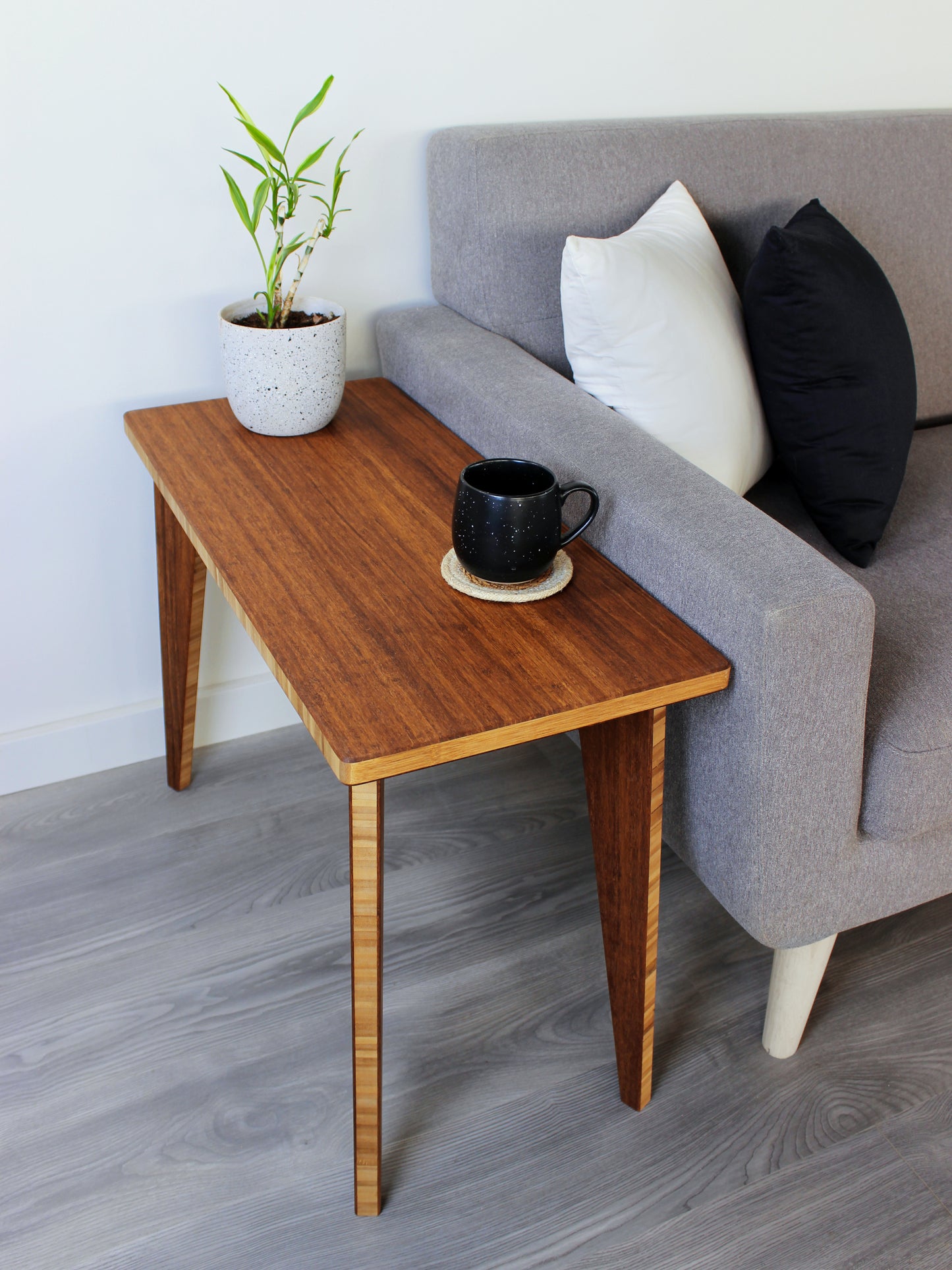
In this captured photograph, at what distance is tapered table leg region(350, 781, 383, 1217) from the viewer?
80 centimetres

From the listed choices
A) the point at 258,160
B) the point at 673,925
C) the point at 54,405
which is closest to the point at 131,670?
the point at 54,405

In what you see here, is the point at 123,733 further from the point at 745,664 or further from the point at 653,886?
the point at 745,664

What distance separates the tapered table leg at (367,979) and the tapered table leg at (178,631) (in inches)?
23.5

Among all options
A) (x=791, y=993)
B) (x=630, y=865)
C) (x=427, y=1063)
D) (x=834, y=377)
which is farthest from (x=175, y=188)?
(x=791, y=993)

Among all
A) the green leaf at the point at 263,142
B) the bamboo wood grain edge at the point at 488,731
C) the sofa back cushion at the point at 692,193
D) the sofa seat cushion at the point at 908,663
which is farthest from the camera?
the sofa back cushion at the point at 692,193

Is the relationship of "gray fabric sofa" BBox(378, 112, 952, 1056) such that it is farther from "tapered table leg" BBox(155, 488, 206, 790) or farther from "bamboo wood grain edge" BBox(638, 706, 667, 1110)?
"tapered table leg" BBox(155, 488, 206, 790)

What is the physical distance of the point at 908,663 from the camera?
104 cm

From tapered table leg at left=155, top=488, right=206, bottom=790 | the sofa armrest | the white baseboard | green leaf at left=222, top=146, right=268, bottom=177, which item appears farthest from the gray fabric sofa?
the white baseboard

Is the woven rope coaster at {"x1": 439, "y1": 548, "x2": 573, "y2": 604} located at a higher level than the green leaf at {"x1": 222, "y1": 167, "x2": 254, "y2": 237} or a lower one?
lower

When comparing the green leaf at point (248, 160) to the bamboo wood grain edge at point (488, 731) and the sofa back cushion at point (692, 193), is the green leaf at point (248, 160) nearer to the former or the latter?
the sofa back cushion at point (692, 193)

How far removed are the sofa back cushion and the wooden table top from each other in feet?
0.90

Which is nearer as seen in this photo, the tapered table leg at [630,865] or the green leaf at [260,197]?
the tapered table leg at [630,865]

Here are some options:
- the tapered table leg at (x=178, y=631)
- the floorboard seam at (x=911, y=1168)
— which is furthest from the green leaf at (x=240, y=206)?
the floorboard seam at (x=911, y=1168)

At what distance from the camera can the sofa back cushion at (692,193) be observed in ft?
4.29
